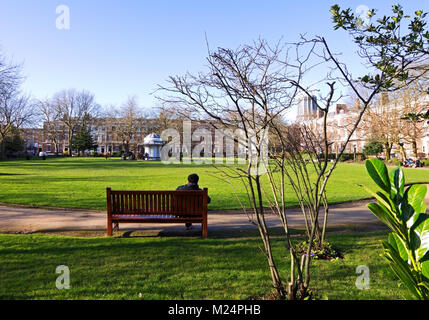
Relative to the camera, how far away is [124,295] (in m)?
3.41

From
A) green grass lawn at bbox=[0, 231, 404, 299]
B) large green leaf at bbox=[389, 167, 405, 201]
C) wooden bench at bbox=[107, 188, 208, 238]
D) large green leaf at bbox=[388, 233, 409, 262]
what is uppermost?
large green leaf at bbox=[389, 167, 405, 201]

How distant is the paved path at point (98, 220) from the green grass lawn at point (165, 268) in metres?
0.88

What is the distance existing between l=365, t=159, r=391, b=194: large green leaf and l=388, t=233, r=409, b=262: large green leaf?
0.75 feet

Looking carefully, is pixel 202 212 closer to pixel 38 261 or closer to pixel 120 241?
pixel 120 241

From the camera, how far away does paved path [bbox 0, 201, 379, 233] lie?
6777mm

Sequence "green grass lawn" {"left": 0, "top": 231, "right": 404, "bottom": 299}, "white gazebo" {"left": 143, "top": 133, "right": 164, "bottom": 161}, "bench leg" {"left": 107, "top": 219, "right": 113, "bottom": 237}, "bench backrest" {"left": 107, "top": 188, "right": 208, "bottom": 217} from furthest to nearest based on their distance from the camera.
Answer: "white gazebo" {"left": 143, "top": 133, "right": 164, "bottom": 161} < "bench backrest" {"left": 107, "top": 188, "right": 208, "bottom": 217} < "bench leg" {"left": 107, "top": 219, "right": 113, "bottom": 237} < "green grass lawn" {"left": 0, "top": 231, "right": 404, "bottom": 299}

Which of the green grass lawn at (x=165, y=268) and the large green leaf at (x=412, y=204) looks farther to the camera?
the green grass lawn at (x=165, y=268)

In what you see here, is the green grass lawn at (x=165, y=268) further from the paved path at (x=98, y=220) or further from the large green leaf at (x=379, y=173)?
the large green leaf at (x=379, y=173)

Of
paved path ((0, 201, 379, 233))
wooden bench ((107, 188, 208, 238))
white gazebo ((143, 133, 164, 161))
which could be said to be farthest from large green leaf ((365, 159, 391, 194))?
white gazebo ((143, 133, 164, 161))

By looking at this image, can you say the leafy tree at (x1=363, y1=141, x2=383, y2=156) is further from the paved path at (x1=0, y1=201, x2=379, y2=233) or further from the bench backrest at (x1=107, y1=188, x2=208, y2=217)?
the bench backrest at (x1=107, y1=188, x2=208, y2=217)

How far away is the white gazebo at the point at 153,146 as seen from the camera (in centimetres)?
5188

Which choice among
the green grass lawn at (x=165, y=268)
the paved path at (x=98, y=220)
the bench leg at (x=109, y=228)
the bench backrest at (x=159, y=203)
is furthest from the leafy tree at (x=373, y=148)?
the bench leg at (x=109, y=228)

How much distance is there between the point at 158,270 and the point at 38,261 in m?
1.81

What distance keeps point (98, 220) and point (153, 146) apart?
148ft
